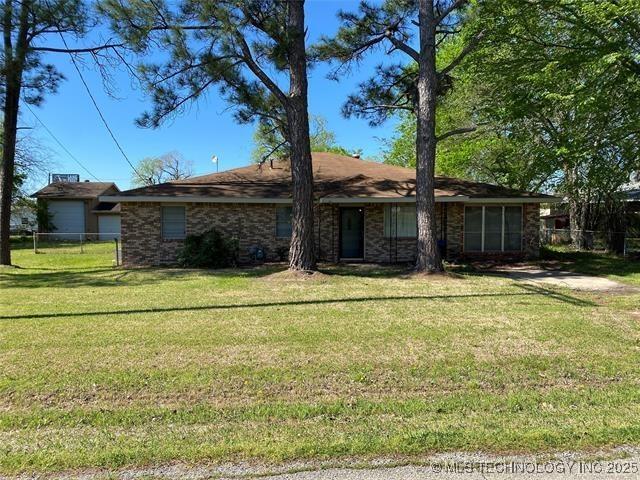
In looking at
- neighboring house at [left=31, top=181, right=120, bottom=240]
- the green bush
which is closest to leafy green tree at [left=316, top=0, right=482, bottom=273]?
the green bush

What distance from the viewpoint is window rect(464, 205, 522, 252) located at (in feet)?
54.9

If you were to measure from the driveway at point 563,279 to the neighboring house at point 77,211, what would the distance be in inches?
1267

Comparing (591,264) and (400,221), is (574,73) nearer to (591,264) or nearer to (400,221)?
(591,264)

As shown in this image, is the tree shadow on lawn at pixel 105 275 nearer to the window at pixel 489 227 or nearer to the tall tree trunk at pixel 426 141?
Answer: the tall tree trunk at pixel 426 141

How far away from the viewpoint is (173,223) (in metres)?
15.9

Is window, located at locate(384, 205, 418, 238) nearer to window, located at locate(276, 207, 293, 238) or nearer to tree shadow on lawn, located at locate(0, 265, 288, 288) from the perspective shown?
window, located at locate(276, 207, 293, 238)

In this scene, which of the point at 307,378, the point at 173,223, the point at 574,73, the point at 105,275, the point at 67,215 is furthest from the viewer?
the point at 67,215

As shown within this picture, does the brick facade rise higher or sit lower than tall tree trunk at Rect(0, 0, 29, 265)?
lower

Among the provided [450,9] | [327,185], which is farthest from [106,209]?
[450,9]

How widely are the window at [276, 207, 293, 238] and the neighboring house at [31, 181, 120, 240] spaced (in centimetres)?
2553

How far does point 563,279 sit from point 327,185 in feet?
27.1

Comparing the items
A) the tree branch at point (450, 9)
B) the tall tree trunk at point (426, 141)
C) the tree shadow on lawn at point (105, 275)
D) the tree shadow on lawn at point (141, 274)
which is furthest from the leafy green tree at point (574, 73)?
the tree shadow on lawn at point (105, 275)

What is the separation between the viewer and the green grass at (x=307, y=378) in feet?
10.9

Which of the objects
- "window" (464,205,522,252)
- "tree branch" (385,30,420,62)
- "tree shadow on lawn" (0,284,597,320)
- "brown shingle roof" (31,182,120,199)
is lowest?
"tree shadow on lawn" (0,284,597,320)
